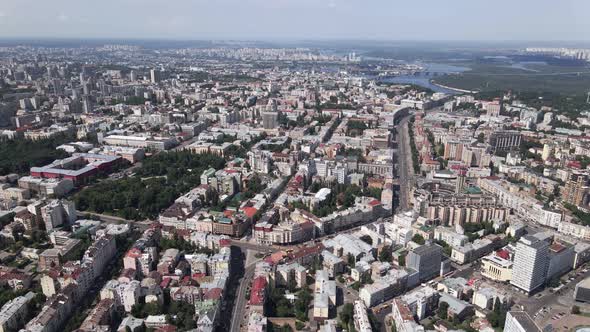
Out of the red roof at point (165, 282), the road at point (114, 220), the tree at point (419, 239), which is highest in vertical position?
the tree at point (419, 239)

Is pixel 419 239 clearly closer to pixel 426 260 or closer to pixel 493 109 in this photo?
pixel 426 260

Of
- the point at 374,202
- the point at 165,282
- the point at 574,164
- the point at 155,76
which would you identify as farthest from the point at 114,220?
the point at 155,76

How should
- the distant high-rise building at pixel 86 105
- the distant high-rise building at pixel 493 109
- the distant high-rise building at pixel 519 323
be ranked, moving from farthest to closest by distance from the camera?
the distant high-rise building at pixel 86 105 → the distant high-rise building at pixel 493 109 → the distant high-rise building at pixel 519 323

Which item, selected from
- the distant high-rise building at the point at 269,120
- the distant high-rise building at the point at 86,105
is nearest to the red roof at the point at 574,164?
the distant high-rise building at the point at 269,120

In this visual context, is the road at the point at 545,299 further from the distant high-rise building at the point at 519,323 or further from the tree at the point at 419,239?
the tree at the point at 419,239

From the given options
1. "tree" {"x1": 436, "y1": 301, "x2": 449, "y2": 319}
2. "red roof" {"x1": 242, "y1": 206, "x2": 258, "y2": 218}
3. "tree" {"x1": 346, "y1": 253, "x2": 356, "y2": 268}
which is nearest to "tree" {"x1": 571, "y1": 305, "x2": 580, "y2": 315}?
"tree" {"x1": 436, "y1": 301, "x2": 449, "y2": 319}

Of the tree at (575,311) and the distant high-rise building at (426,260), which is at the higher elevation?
the distant high-rise building at (426,260)

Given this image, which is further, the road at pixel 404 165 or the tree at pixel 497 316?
the road at pixel 404 165
